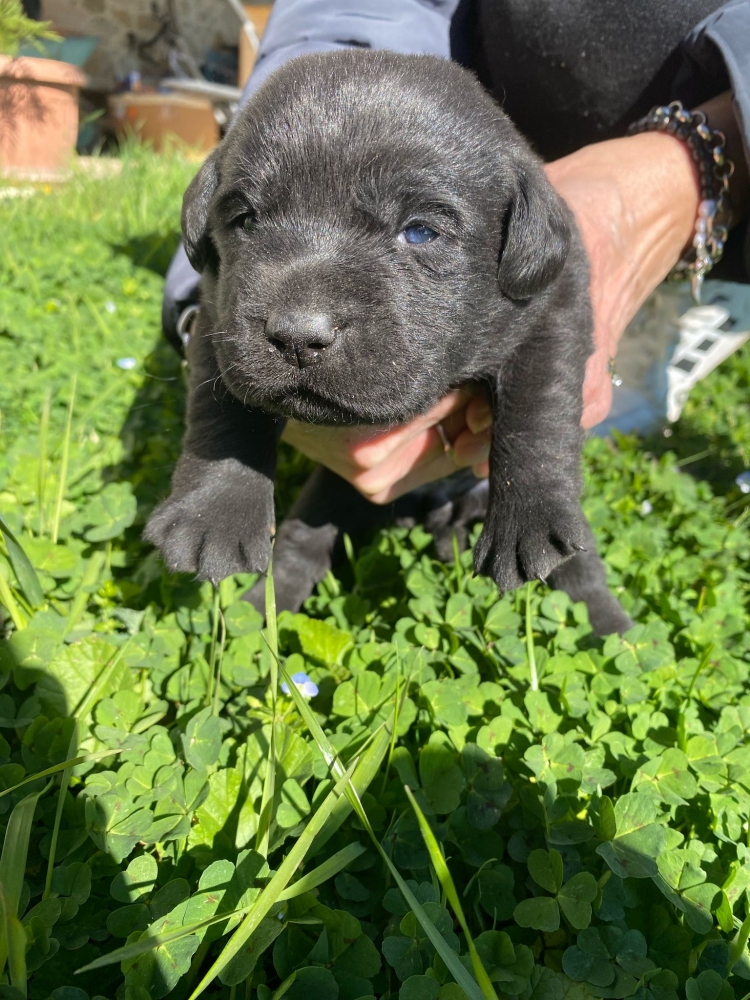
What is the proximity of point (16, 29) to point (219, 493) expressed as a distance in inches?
207

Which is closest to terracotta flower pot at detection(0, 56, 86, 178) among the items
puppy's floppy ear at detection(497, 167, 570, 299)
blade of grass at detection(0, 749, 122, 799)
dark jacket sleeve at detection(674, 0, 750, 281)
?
dark jacket sleeve at detection(674, 0, 750, 281)

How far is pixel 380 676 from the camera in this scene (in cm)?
176

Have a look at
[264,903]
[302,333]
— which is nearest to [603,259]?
[302,333]

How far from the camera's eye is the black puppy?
1.37 m

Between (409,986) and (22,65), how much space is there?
25.6 feet

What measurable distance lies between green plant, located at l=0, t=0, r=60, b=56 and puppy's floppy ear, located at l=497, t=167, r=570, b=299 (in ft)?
15.3

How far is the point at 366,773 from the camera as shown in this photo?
117cm

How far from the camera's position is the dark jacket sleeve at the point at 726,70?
7.16ft

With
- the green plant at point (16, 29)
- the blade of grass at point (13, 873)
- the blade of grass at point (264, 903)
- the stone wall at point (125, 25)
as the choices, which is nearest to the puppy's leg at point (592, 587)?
the blade of grass at point (264, 903)

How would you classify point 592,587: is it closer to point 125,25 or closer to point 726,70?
point 726,70

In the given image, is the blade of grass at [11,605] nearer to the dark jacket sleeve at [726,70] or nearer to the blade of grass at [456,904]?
the blade of grass at [456,904]

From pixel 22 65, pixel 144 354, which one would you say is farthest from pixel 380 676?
pixel 22 65

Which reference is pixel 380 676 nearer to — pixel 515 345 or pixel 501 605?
pixel 501 605

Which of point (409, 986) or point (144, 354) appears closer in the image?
point (409, 986)
